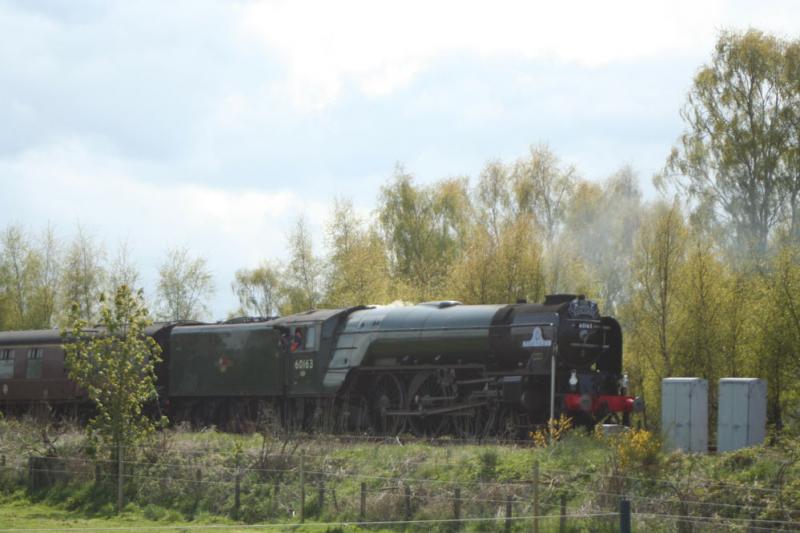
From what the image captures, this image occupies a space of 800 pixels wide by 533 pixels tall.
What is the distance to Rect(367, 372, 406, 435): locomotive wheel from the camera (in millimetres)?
27500

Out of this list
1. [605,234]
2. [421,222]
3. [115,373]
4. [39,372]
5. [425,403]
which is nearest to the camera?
[115,373]

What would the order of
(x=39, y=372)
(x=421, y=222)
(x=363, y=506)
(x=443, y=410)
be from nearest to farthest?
(x=363, y=506), (x=443, y=410), (x=39, y=372), (x=421, y=222)

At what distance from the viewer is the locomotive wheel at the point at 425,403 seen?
26.8 meters

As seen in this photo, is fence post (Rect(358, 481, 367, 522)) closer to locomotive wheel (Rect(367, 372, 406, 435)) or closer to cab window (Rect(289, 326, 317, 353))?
locomotive wheel (Rect(367, 372, 406, 435))

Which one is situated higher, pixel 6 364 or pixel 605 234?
pixel 605 234

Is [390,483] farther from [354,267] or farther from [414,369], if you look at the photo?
[354,267]

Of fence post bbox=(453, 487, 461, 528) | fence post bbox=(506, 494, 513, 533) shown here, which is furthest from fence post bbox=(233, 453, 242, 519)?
fence post bbox=(506, 494, 513, 533)

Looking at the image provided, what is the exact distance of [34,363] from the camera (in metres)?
36.9

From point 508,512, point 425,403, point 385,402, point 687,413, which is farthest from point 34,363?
point 508,512

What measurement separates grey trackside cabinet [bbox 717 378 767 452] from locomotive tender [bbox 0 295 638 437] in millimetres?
2872

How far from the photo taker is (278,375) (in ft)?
98.9

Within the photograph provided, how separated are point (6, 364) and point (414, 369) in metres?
17.8

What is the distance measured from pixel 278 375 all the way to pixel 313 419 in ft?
5.61

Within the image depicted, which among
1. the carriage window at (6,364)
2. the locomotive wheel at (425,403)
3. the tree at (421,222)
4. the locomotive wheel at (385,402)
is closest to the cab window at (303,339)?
the locomotive wheel at (385,402)
